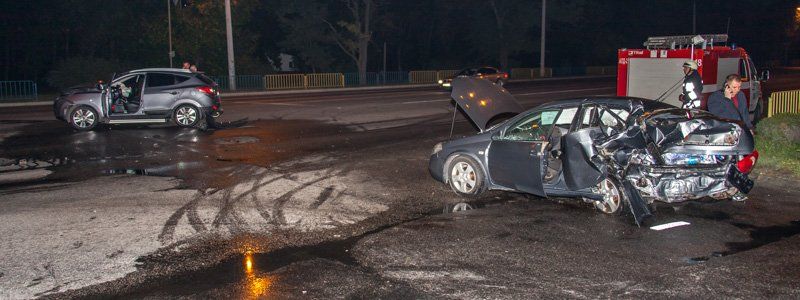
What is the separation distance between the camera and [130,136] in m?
16.0

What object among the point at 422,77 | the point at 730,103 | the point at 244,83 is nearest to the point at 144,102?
the point at 730,103

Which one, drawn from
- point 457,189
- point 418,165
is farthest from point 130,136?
point 457,189

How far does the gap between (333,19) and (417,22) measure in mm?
9237

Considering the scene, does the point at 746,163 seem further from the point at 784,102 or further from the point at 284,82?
the point at 284,82

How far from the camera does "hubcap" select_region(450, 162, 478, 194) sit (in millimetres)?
9328

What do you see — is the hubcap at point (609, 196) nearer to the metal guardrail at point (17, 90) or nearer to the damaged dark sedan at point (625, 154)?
the damaged dark sedan at point (625, 154)

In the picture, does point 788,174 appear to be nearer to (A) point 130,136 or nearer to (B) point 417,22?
(A) point 130,136

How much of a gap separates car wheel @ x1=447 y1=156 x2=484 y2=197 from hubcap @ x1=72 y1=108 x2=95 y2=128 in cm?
1112

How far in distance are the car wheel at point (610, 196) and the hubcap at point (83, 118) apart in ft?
43.9

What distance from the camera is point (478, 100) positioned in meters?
11.2

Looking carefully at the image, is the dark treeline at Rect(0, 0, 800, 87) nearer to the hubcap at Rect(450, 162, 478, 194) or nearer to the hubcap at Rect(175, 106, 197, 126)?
the hubcap at Rect(175, 106, 197, 126)

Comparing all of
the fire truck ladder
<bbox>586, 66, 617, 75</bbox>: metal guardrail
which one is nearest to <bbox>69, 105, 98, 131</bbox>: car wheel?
the fire truck ladder

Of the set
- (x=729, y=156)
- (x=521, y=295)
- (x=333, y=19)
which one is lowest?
(x=521, y=295)

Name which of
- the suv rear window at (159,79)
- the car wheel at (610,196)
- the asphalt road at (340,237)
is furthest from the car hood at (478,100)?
the suv rear window at (159,79)
